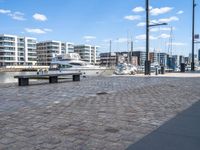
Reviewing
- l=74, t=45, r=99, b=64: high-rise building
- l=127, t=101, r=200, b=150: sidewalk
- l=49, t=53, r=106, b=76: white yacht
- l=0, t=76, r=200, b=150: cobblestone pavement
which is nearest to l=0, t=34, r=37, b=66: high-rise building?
l=74, t=45, r=99, b=64: high-rise building

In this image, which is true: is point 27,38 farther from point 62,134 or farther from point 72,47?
point 62,134

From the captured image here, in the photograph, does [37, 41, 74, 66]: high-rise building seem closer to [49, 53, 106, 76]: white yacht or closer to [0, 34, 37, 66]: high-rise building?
[0, 34, 37, 66]: high-rise building

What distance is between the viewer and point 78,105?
338 inches

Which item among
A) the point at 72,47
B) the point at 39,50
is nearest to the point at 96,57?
the point at 72,47

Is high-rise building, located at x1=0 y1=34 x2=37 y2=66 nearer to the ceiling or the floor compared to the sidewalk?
nearer to the ceiling

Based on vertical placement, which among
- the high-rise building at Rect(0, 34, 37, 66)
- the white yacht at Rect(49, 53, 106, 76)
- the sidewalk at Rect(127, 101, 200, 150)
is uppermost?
the high-rise building at Rect(0, 34, 37, 66)

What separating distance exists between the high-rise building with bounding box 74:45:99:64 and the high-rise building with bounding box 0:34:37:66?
26832 mm

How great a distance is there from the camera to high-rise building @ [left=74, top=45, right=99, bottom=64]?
549 feet

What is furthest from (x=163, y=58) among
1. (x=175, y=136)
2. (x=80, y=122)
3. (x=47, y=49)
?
(x=47, y=49)

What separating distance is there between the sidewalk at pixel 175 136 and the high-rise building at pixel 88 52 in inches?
6256

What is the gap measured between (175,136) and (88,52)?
16549 centimetres

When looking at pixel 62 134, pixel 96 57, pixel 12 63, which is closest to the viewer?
pixel 62 134

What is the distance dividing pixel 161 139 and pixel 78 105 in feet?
13.0

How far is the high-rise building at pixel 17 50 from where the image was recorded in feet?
459
